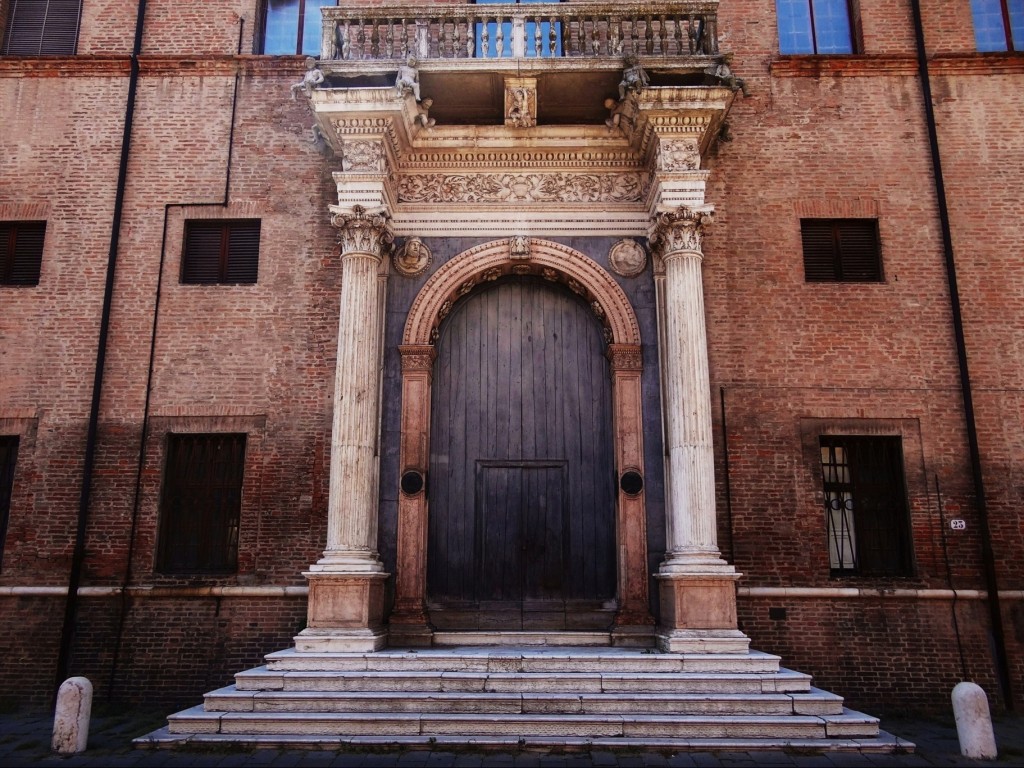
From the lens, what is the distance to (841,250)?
11352mm

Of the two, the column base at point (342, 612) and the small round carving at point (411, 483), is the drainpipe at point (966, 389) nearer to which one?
the small round carving at point (411, 483)

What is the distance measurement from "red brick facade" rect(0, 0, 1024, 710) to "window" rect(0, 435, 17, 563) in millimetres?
271

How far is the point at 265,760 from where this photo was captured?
6730 millimetres

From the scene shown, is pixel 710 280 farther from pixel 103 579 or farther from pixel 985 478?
pixel 103 579

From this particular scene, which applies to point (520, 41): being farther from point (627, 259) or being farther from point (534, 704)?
point (534, 704)

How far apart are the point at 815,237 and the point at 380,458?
697 centimetres

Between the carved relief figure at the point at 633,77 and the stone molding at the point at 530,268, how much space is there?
7.19 ft

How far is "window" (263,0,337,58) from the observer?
12.4m

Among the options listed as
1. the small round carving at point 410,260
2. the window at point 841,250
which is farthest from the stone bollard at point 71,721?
the window at point 841,250

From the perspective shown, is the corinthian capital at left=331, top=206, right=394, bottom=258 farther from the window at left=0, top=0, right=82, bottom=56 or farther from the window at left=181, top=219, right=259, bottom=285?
the window at left=0, top=0, right=82, bottom=56

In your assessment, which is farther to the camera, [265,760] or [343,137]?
[343,137]

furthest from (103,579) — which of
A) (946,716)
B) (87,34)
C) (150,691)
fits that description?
(946,716)

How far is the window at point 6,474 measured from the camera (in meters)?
10.9

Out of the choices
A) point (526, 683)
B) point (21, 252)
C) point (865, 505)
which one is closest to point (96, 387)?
point (21, 252)
